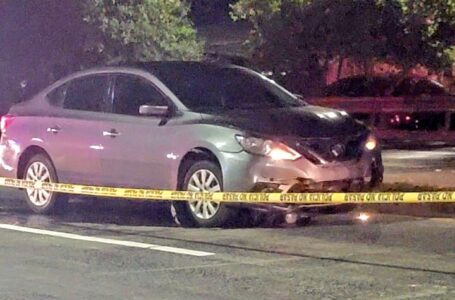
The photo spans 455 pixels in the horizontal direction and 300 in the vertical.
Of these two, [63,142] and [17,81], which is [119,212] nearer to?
[63,142]

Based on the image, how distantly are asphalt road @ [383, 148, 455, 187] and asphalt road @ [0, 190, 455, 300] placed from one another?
304 cm

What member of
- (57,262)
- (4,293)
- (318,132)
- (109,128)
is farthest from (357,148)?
(4,293)

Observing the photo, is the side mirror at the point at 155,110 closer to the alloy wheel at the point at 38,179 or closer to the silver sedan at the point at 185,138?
the silver sedan at the point at 185,138

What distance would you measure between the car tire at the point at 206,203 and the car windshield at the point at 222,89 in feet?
2.12

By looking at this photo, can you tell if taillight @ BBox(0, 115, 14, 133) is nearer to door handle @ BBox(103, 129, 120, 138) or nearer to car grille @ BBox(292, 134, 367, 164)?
door handle @ BBox(103, 129, 120, 138)

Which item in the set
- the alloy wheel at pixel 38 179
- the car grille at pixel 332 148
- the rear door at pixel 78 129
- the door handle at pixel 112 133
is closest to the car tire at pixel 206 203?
the car grille at pixel 332 148

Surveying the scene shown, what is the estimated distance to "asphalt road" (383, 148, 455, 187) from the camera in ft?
48.9

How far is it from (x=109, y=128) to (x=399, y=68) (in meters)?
16.1

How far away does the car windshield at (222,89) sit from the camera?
11.9m

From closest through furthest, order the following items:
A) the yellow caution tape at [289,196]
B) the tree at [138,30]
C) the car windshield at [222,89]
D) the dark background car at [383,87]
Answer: the yellow caution tape at [289,196] < the car windshield at [222,89] < the dark background car at [383,87] < the tree at [138,30]

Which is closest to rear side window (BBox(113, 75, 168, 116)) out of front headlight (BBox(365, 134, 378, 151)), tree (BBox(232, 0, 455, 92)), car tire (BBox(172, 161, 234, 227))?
car tire (BBox(172, 161, 234, 227))

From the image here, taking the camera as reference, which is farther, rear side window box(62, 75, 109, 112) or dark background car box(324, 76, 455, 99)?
dark background car box(324, 76, 455, 99)

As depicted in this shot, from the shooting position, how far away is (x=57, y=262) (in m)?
9.55

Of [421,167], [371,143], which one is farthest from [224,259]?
[421,167]
